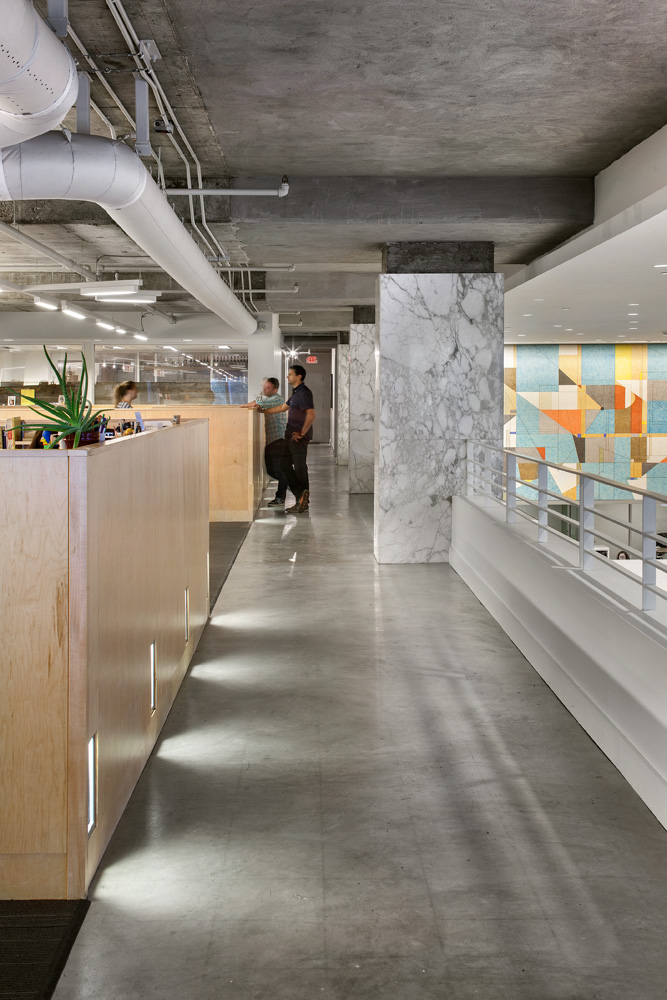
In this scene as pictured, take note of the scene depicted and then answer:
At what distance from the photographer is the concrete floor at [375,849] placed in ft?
7.39

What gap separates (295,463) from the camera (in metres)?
11.7

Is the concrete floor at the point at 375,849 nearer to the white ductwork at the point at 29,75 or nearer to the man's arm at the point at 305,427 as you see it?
the white ductwork at the point at 29,75

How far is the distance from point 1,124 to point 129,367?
14.8 m

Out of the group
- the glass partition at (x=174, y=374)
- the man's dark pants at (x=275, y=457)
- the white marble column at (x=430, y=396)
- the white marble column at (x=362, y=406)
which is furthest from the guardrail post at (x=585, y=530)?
the glass partition at (x=174, y=374)

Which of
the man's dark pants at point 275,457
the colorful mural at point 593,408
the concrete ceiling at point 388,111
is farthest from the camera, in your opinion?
the colorful mural at point 593,408

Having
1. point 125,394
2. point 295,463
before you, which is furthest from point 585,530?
point 295,463

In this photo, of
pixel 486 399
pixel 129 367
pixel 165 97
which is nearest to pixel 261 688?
pixel 165 97

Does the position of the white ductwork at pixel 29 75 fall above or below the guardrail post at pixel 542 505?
above

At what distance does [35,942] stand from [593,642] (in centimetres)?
262

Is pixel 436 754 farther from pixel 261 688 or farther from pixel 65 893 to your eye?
pixel 65 893

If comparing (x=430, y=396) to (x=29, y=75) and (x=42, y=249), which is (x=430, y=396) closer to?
(x=42, y=249)

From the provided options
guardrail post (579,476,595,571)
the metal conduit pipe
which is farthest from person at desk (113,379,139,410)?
guardrail post (579,476,595,571)

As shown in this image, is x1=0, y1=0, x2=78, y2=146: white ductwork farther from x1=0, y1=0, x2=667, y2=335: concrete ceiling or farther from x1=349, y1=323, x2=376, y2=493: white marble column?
x1=349, y1=323, x2=376, y2=493: white marble column

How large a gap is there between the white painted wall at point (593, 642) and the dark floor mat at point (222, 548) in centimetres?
221
